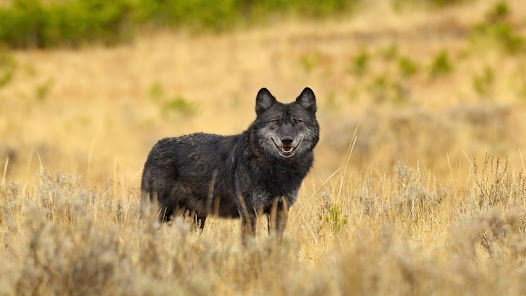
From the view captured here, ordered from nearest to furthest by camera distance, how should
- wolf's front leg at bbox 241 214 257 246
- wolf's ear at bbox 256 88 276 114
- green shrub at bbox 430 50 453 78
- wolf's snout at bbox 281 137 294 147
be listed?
wolf's front leg at bbox 241 214 257 246 → wolf's snout at bbox 281 137 294 147 → wolf's ear at bbox 256 88 276 114 → green shrub at bbox 430 50 453 78

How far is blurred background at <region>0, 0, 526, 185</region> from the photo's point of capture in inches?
563

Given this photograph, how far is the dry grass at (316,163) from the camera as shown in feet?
12.9

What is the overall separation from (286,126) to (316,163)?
28.7 ft

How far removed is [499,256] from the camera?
182 inches

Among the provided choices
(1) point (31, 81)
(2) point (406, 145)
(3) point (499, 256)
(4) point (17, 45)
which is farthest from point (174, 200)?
(4) point (17, 45)

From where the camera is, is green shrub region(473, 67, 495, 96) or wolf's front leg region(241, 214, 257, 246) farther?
green shrub region(473, 67, 495, 96)

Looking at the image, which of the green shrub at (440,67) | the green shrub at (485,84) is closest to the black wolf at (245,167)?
the green shrub at (485,84)

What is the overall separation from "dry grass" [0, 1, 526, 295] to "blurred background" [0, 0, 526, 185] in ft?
0.29

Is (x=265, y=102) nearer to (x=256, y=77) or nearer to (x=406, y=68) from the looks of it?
(x=406, y=68)

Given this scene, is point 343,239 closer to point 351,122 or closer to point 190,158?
point 190,158

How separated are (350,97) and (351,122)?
3.14m

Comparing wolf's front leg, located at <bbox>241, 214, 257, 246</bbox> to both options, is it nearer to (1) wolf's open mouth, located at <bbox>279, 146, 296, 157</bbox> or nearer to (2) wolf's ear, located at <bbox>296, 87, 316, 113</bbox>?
(1) wolf's open mouth, located at <bbox>279, 146, 296, 157</bbox>

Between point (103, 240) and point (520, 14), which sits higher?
point (520, 14)

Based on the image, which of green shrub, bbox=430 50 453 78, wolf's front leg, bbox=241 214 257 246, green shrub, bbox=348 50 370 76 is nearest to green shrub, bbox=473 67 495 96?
green shrub, bbox=430 50 453 78
